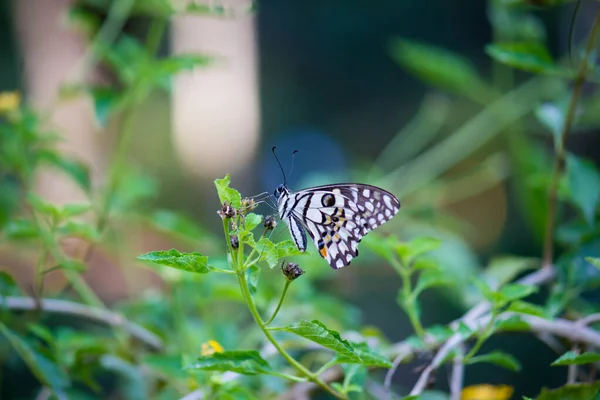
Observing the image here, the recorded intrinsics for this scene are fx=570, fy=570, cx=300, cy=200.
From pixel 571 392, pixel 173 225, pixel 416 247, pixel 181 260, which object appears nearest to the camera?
pixel 181 260

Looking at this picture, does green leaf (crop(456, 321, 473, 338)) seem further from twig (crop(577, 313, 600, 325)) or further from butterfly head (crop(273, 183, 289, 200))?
butterfly head (crop(273, 183, 289, 200))

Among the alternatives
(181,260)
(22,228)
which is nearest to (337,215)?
(181,260)

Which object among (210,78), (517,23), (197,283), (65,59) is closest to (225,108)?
(210,78)

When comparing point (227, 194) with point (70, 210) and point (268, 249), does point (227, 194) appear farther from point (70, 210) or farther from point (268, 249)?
point (70, 210)

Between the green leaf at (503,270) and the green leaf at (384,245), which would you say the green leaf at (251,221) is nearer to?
the green leaf at (384,245)

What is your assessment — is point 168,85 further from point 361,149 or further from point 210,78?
point 361,149

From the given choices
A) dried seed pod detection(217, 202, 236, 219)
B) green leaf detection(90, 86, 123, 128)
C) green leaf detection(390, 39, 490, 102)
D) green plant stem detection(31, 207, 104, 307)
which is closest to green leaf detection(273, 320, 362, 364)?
dried seed pod detection(217, 202, 236, 219)

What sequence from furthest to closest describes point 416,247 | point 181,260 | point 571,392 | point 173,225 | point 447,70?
1. point 447,70
2. point 173,225
3. point 416,247
4. point 571,392
5. point 181,260
